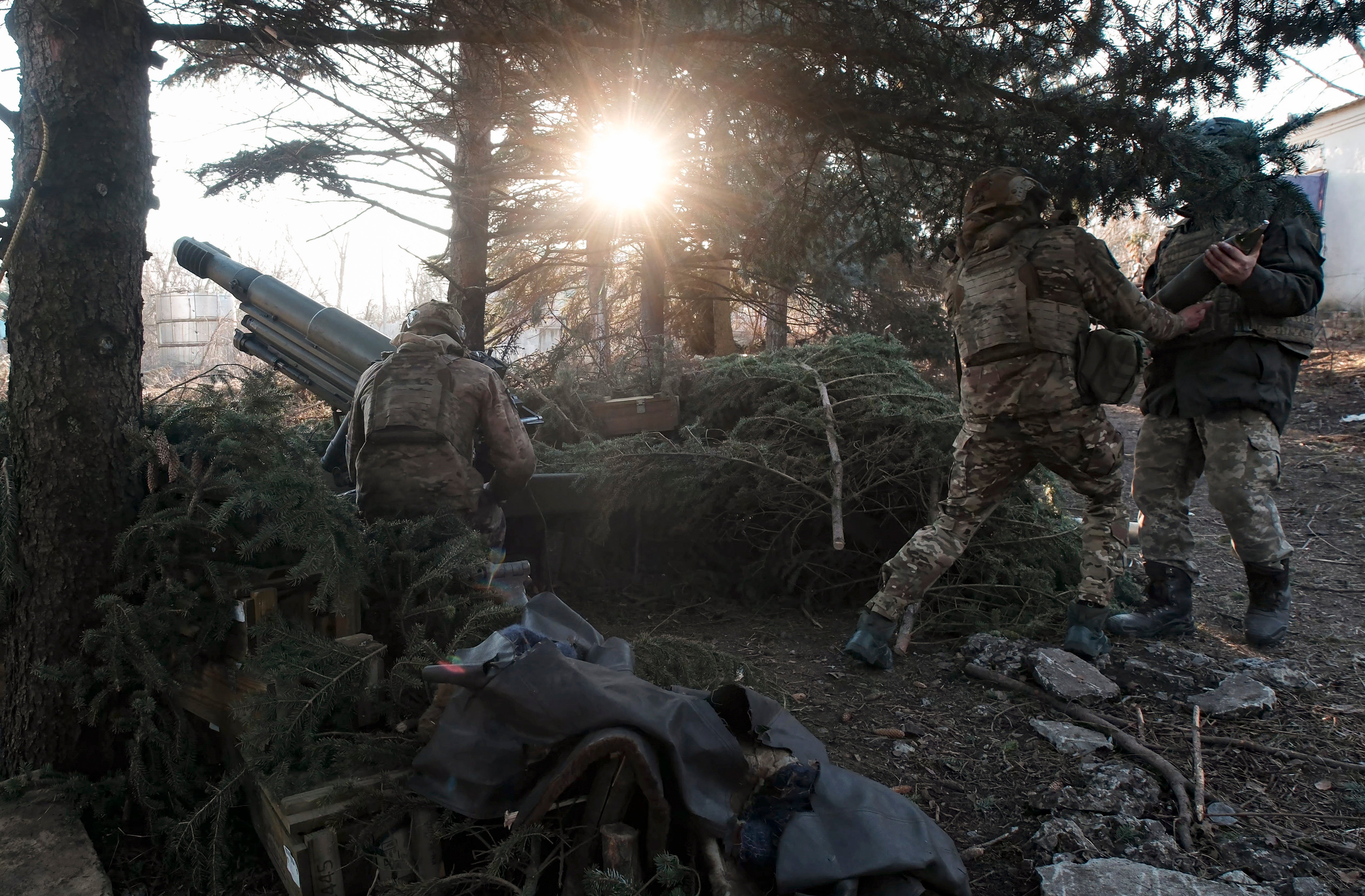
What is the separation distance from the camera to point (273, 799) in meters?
2.17

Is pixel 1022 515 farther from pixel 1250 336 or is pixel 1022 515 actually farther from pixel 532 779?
pixel 532 779

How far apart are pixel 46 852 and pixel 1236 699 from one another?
4040 millimetres

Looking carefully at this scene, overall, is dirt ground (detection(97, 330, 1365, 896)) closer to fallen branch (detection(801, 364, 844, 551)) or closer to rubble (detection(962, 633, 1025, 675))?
rubble (detection(962, 633, 1025, 675))

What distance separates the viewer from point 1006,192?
3520mm

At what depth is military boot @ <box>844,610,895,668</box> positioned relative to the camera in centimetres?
374

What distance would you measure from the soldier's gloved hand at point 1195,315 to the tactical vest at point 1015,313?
619mm

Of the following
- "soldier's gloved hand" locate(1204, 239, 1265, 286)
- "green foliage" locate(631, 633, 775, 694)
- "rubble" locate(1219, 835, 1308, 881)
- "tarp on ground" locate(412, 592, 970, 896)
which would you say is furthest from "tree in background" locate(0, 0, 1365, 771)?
"rubble" locate(1219, 835, 1308, 881)

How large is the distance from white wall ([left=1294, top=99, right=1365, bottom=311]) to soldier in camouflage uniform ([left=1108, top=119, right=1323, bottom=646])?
430 inches

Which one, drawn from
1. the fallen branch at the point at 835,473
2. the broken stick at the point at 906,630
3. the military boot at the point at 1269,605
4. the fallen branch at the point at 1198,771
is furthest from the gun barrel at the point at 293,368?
the military boot at the point at 1269,605

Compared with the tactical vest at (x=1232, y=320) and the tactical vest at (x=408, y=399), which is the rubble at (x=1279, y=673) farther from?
the tactical vest at (x=408, y=399)

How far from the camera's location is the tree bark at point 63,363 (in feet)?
8.98

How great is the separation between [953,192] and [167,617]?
3.84m

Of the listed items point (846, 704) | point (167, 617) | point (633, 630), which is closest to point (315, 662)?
point (167, 617)

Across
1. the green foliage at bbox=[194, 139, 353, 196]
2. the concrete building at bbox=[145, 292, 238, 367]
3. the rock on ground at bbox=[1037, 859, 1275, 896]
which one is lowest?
the rock on ground at bbox=[1037, 859, 1275, 896]
